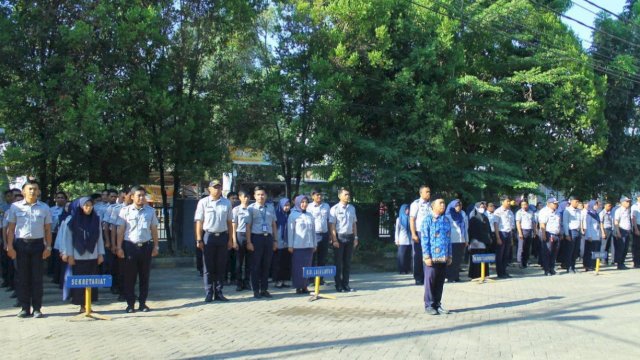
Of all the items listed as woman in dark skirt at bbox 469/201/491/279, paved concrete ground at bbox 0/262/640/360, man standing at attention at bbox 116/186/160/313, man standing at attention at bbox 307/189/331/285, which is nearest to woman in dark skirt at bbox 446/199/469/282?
woman in dark skirt at bbox 469/201/491/279

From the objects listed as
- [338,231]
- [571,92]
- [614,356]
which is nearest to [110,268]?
[338,231]

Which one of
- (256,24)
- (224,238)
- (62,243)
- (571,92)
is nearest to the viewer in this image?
(62,243)

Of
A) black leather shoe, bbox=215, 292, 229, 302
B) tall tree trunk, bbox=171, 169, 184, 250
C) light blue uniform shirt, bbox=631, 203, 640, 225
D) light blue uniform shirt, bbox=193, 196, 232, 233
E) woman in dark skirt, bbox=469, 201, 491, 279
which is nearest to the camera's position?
light blue uniform shirt, bbox=193, 196, 232, 233

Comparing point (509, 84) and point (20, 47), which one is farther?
point (509, 84)

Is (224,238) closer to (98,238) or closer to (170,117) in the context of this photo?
(98,238)

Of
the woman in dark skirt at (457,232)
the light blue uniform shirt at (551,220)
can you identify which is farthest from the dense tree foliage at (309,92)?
the woman in dark skirt at (457,232)

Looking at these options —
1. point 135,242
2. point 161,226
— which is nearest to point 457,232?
point 135,242

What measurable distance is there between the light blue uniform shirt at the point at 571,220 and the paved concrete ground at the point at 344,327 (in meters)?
3.98

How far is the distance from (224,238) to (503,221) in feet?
25.9

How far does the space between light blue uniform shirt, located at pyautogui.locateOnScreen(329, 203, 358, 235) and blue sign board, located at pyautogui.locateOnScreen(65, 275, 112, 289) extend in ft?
14.6

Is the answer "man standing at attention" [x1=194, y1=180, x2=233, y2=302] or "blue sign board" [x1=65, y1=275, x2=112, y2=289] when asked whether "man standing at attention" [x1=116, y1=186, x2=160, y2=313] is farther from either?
"man standing at attention" [x1=194, y1=180, x2=233, y2=302]

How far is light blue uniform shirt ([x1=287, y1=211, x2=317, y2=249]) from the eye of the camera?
11.2m

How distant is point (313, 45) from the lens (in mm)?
17062

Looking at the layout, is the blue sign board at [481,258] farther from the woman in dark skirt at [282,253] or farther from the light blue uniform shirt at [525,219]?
the woman in dark skirt at [282,253]
